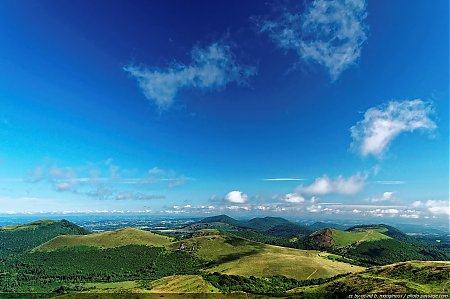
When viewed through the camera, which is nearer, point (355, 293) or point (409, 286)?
point (409, 286)

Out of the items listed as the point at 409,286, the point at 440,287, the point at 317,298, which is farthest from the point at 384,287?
the point at 317,298

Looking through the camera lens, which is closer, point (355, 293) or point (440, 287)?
point (440, 287)

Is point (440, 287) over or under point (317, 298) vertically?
over

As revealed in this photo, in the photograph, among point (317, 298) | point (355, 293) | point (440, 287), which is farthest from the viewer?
point (317, 298)

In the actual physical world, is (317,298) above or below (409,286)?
A: below

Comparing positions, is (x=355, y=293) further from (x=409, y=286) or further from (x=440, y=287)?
(x=440, y=287)

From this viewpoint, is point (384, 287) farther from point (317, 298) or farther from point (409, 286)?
point (317, 298)

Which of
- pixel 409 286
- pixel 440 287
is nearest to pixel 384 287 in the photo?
pixel 409 286

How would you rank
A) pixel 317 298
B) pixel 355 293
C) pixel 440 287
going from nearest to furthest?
pixel 440 287 → pixel 355 293 → pixel 317 298
